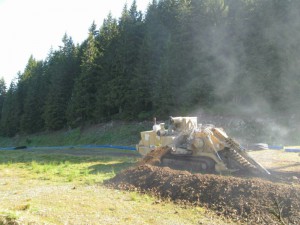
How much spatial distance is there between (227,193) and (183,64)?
26.4 metres

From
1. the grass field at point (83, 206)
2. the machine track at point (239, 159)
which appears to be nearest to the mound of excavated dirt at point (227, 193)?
the grass field at point (83, 206)

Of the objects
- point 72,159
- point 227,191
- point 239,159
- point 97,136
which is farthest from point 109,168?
point 97,136

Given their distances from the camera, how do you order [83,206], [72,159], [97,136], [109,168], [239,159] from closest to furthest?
1. [83,206]
2. [239,159]
3. [109,168]
4. [72,159]
5. [97,136]

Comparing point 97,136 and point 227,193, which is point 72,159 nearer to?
point 227,193

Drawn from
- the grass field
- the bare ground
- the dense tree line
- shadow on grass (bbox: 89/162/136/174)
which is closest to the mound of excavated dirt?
the bare ground

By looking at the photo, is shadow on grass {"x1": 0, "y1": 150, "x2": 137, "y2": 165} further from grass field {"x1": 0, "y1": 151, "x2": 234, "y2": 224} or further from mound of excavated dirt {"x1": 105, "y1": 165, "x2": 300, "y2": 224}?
mound of excavated dirt {"x1": 105, "y1": 165, "x2": 300, "y2": 224}

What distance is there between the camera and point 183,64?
112 ft

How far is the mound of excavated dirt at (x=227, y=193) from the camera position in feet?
24.7

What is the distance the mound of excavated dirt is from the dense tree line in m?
20.5

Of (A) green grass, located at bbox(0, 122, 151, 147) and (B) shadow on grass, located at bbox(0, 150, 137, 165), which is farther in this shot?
(A) green grass, located at bbox(0, 122, 151, 147)

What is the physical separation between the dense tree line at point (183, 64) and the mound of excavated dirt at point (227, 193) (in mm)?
20489

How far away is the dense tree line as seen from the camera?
96.4 feet

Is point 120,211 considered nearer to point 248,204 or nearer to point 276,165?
point 248,204

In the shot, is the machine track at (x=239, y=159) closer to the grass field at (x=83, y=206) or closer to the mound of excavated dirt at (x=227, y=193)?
the mound of excavated dirt at (x=227, y=193)
